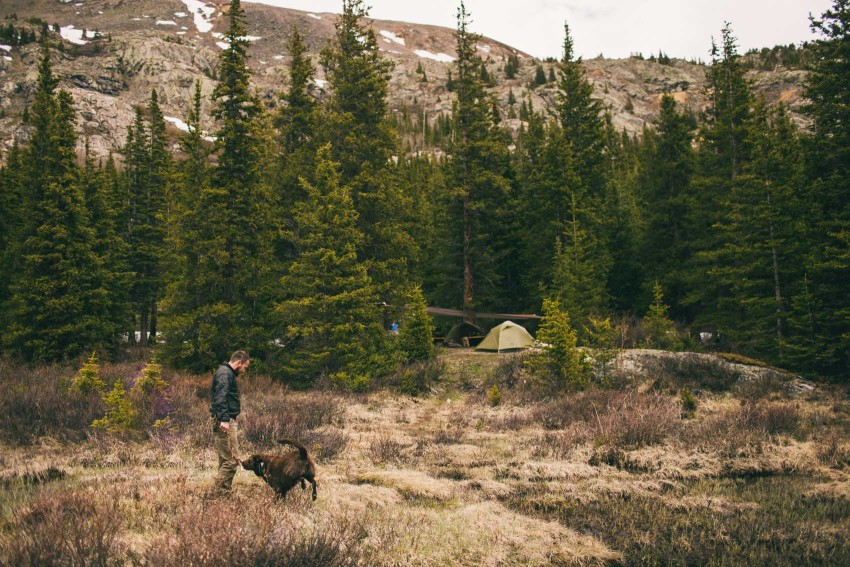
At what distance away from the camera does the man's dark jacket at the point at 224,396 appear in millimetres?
7148

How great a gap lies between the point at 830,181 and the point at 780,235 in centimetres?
260

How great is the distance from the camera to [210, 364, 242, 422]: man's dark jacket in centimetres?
715

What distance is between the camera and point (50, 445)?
35.2 ft

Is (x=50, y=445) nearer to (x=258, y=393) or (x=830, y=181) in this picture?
(x=258, y=393)

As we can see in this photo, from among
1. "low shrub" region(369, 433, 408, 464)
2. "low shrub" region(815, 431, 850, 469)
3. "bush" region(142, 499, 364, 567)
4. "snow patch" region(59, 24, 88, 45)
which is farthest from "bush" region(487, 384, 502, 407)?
"snow patch" region(59, 24, 88, 45)

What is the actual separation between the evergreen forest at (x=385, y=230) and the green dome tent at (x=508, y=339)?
2664mm

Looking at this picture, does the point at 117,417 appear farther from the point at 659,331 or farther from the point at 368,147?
the point at 659,331

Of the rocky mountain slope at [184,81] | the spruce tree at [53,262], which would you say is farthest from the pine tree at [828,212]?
the rocky mountain slope at [184,81]

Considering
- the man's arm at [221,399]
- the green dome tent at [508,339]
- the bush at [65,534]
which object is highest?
the man's arm at [221,399]

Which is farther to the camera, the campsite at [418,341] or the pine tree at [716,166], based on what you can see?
the pine tree at [716,166]

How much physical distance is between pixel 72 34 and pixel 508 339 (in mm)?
225536

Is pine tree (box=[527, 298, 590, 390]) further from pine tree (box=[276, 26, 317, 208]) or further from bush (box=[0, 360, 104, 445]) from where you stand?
pine tree (box=[276, 26, 317, 208])

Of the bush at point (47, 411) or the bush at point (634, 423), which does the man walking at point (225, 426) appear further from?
the bush at point (634, 423)

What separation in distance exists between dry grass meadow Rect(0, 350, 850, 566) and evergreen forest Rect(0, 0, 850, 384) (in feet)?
14.6
